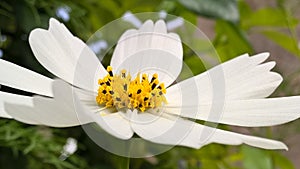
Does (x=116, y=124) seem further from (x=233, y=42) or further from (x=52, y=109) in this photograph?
(x=233, y=42)

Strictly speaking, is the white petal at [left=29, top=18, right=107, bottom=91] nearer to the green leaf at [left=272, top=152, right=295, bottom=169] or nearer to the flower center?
the flower center

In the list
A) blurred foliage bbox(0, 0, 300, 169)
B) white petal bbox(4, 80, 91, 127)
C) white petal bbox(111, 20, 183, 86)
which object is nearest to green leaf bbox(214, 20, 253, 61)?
blurred foliage bbox(0, 0, 300, 169)

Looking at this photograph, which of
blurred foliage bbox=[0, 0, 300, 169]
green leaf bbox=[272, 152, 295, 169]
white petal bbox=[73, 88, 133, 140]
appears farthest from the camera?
green leaf bbox=[272, 152, 295, 169]

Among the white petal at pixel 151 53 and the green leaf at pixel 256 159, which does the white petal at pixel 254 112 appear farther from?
the green leaf at pixel 256 159

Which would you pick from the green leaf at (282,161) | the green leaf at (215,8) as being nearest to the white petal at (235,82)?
the green leaf at (215,8)

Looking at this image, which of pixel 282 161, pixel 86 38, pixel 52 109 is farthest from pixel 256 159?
pixel 52 109

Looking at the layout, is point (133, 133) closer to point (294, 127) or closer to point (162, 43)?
point (162, 43)
